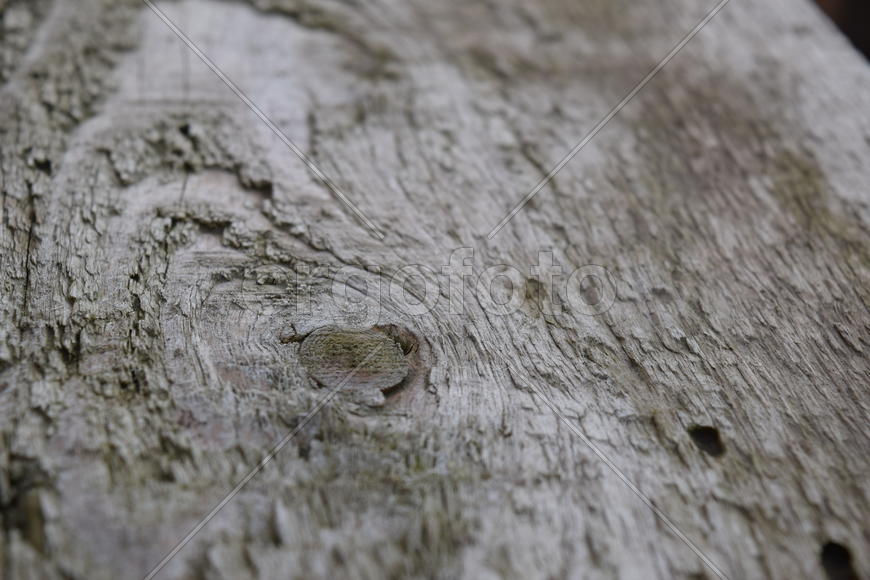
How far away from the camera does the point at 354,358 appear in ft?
2.87

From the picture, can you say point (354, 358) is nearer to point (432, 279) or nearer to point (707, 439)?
point (432, 279)

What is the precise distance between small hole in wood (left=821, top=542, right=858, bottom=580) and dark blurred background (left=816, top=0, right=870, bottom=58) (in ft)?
4.87

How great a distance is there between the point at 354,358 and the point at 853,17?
168 centimetres

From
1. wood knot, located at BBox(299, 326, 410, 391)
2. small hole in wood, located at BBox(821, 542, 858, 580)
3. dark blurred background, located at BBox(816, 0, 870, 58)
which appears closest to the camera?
small hole in wood, located at BBox(821, 542, 858, 580)

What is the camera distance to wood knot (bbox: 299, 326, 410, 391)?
857mm

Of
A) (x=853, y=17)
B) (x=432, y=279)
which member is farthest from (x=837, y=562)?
(x=853, y=17)

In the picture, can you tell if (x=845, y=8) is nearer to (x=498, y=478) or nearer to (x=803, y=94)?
(x=803, y=94)

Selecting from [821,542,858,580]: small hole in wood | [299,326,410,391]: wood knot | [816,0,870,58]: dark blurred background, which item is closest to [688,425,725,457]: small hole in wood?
[821,542,858,580]: small hole in wood

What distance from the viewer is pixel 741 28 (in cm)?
146

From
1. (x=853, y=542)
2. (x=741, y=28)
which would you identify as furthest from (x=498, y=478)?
(x=741, y=28)

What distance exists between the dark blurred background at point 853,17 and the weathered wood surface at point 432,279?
1.36 ft

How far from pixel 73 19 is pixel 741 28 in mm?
1322

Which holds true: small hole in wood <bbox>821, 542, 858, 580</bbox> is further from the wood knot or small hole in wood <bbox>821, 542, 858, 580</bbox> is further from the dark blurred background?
the dark blurred background

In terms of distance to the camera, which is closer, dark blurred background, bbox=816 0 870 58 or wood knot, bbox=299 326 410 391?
wood knot, bbox=299 326 410 391
